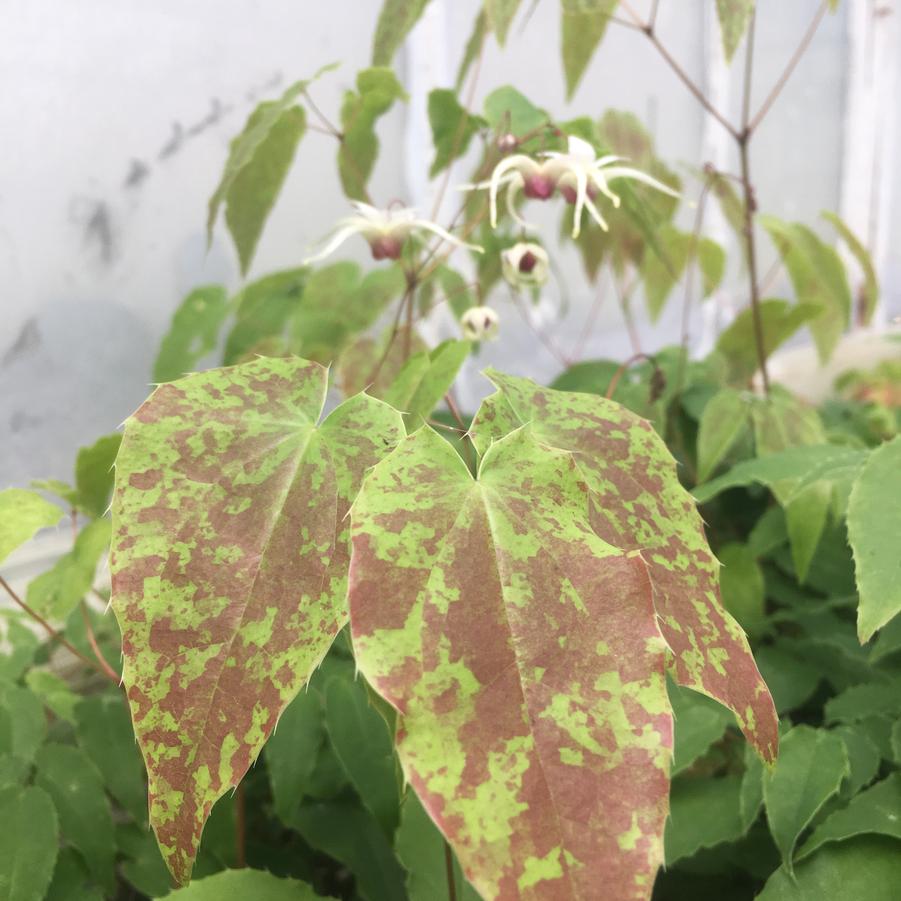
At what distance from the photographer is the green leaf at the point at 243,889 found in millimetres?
321

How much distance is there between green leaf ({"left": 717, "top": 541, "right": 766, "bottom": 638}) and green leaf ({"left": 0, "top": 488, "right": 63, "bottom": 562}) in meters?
0.39

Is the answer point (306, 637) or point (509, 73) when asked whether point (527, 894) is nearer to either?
point (306, 637)

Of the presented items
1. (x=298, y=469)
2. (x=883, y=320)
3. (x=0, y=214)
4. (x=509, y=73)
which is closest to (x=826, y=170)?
(x=883, y=320)

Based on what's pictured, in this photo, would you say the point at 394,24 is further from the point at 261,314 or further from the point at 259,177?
the point at 261,314

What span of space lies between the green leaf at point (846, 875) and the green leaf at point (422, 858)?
126 mm

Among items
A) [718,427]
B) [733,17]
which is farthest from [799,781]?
[733,17]

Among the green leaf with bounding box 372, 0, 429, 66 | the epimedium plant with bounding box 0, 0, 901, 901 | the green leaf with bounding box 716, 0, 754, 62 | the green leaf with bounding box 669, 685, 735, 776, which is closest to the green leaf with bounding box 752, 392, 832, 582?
the epimedium plant with bounding box 0, 0, 901, 901

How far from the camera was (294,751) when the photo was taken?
44cm

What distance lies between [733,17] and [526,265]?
16cm

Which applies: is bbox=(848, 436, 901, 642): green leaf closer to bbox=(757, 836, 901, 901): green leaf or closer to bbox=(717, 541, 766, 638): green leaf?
bbox=(757, 836, 901, 901): green leaf

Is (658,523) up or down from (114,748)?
up

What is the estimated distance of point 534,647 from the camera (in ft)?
0.68

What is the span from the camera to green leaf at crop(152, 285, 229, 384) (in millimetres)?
685

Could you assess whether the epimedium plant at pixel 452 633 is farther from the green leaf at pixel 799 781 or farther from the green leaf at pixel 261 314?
the green leaf at pixel 261 314
